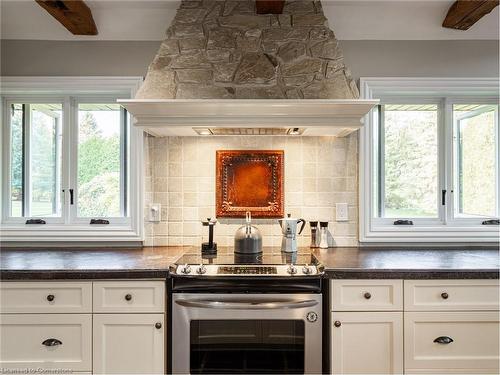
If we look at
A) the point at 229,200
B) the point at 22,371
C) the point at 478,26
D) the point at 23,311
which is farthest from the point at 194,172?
the point at 478,26

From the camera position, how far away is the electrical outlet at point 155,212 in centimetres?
248

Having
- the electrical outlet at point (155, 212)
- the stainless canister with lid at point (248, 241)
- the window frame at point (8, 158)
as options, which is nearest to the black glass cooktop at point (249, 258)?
the stainless canister with lid at point (248, 241)

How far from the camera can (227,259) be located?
6.76ft

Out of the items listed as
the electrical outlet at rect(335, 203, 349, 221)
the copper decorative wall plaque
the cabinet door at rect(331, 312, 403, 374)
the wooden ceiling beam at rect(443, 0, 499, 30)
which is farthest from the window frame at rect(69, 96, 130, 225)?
the wooden ceiling beam at rect(443, 0, 499, 30)

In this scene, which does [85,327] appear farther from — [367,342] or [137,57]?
[137,57]

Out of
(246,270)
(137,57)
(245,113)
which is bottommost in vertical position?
→ (246,270)

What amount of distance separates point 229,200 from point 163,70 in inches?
37.8

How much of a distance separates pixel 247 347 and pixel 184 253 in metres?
0.71

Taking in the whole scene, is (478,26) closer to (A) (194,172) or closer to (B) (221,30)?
(B) (221,30)

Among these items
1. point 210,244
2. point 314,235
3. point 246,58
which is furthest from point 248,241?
point 246,58

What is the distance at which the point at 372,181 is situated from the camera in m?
2.49

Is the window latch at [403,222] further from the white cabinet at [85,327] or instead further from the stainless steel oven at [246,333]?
the white cabinet at [85,327]

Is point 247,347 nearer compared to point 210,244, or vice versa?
point 247,347

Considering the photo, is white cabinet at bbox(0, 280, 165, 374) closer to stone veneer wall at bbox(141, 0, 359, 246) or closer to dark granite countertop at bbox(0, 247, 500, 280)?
dark granite countertop at bbox(0, 247, 500, 280)
